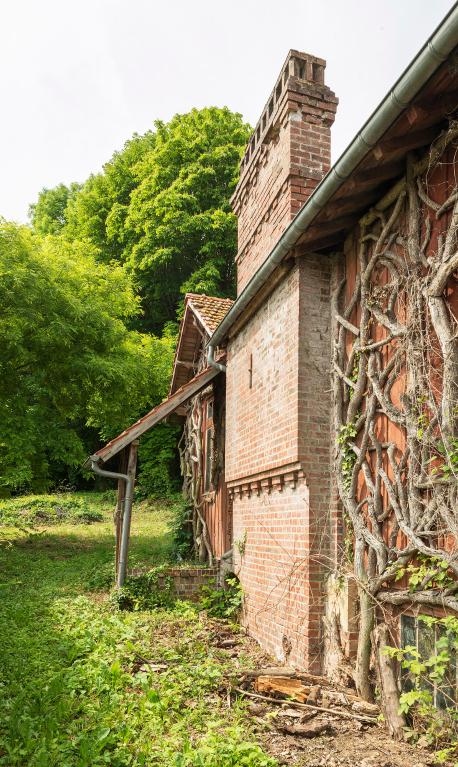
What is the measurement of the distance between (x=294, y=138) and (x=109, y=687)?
6.79 metres

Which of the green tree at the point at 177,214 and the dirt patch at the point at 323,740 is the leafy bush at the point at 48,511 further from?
the dirt patch at the point at 323,740

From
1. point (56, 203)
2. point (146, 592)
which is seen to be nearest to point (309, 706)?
point (146, 592)

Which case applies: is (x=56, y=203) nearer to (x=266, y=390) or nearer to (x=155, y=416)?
(x=155, y=416)

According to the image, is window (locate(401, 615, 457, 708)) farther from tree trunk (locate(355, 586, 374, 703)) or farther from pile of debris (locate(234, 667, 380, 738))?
pile of debris (locate(234, 667, 380, 738))

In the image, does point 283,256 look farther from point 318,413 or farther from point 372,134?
point 372,134

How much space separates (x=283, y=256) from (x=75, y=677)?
4706 mm

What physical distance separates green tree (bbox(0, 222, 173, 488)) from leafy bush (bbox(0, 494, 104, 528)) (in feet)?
20.0

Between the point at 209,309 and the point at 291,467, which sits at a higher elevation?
the point at 209,309

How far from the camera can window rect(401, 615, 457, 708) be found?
4.21 metres

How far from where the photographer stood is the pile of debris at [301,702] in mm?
4766

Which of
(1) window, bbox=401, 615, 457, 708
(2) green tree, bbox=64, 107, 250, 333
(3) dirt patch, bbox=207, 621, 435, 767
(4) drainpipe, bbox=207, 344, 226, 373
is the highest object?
(2) green tree, bbox=64, 107, 250, 333

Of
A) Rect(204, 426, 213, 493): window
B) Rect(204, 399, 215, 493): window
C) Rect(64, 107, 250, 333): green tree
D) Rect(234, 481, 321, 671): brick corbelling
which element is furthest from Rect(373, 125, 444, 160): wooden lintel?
Rect(64, 107, 250, 333): green tree

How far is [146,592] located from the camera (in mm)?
9797

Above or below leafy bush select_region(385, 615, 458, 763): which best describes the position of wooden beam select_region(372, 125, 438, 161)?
above
